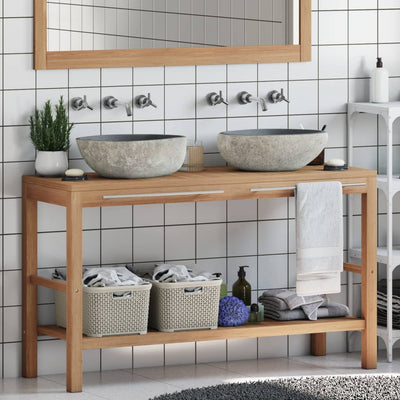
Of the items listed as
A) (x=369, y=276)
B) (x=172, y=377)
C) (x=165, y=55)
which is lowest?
(x=172, y=377)

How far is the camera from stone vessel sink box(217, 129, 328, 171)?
15.1 feet

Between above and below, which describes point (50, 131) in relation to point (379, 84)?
below

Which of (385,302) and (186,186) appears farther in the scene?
(385,302)

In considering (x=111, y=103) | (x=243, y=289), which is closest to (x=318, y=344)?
(x=243, y=289)

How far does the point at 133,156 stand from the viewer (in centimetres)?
441

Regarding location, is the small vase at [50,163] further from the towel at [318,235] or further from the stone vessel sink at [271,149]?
the towel at [318,235]

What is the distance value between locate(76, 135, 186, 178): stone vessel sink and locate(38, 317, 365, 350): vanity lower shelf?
2.29 feet

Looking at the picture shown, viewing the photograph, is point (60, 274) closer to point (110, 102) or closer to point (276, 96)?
point (110, 102)

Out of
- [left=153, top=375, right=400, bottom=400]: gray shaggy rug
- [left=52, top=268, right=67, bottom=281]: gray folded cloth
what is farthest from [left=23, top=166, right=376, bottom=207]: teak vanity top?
[left=153, top=375, right=400, bottom=400]: gray shaggy rug

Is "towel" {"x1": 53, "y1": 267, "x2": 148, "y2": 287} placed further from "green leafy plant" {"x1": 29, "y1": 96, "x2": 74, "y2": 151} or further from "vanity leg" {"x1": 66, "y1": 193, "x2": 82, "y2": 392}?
"green leafy plant" {"x1": 29, "y1": 96, "x2": 74, "y2": 151}

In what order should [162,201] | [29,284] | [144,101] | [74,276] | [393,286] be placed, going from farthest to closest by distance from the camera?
1. [393,286]
2. [144,101]
3. [29,284]
4. [162,201]
5. [74,276]

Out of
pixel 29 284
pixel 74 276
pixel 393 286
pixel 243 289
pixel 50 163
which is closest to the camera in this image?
pixel 74 276

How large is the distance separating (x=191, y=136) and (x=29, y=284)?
1.01 m

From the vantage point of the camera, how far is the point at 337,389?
444 cm
